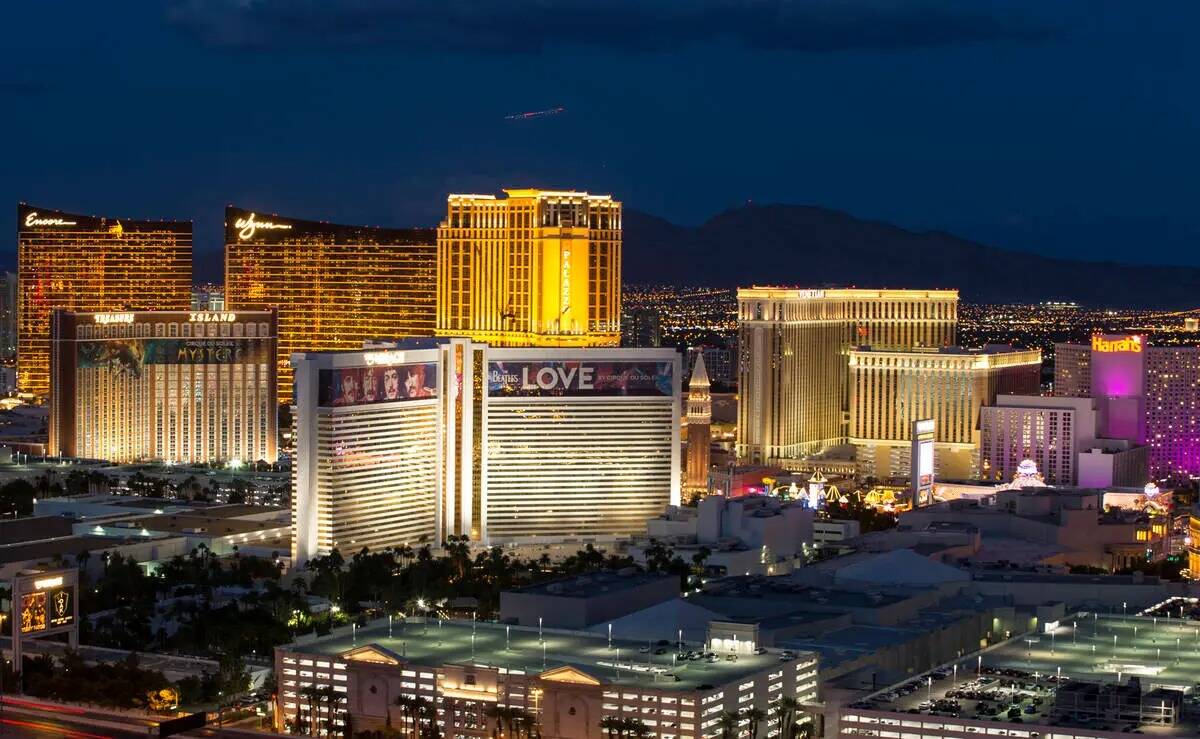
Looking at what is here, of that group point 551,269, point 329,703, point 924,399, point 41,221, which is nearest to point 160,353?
point 551,269

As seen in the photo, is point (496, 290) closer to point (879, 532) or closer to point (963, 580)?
point (879, 532)

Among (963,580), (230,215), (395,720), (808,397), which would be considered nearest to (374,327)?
(230,215)

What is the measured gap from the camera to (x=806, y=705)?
71938mm

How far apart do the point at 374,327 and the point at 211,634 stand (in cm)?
7430

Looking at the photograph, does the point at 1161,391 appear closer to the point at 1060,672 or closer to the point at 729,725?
the point at 1060,672

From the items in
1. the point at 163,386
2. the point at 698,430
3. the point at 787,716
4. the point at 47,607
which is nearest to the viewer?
the point at 787,716

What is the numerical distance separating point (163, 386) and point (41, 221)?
3730cm

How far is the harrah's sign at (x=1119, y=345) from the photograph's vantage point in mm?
157875

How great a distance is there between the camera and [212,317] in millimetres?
144875

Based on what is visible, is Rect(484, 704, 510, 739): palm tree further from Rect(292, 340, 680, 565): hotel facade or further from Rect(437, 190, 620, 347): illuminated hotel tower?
Rect(437, 190, 620, 347): illuminated hotel tower

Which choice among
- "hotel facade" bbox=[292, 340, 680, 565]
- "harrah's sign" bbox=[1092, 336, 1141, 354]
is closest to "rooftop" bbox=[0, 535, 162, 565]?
"hotel facade" bbox=[292, 340, 680, 565]

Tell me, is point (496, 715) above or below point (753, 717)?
below

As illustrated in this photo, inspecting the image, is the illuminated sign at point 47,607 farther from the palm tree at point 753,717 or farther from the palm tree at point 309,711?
the palm tree at point 753,717

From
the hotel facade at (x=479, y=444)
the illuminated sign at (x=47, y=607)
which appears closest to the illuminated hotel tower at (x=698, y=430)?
the hotel facade at (x=479, y=444)
